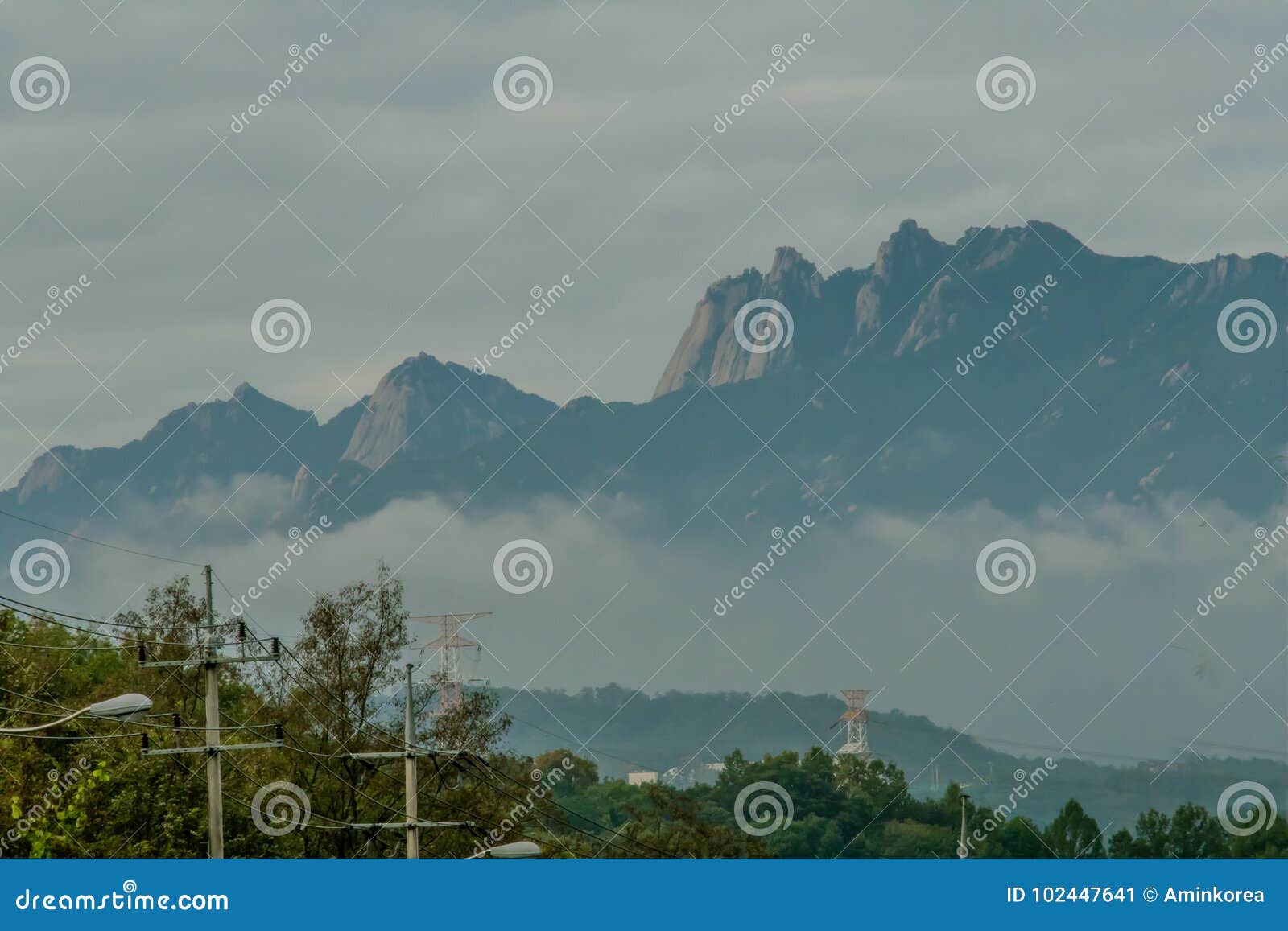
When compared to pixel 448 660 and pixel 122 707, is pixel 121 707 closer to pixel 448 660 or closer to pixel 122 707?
pixel 122 707

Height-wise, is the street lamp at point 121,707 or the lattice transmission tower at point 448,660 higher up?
the lattice transmission tower at point 448,660

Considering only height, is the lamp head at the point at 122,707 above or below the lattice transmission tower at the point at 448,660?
below

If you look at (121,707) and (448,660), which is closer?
(121,707)

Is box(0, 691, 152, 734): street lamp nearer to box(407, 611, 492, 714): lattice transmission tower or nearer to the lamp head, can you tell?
the lamp head

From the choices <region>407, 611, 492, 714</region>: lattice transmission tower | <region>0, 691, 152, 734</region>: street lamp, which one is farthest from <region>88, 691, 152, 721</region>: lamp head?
<region>407, 611, 492, 714</region>: lattice transmission tower

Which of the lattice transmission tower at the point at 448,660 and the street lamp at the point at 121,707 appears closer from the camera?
the street lamp at the point at 121,707

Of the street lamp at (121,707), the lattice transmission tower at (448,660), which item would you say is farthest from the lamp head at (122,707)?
the lattice transmission tower at (448,660)

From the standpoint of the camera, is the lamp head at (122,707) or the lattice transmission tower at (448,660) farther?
the lattice transmission tower at (448,660)

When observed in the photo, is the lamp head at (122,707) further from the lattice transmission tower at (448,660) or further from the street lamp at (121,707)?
the lattice transmission tower at (448,660)

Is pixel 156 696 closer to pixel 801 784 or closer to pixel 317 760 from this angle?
pixel 317 760

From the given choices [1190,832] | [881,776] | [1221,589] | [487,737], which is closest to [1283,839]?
[1190,832]

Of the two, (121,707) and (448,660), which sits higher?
(448,660)

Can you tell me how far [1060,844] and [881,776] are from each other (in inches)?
865

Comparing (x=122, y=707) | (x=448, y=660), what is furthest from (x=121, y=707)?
(x=448, y=660)
